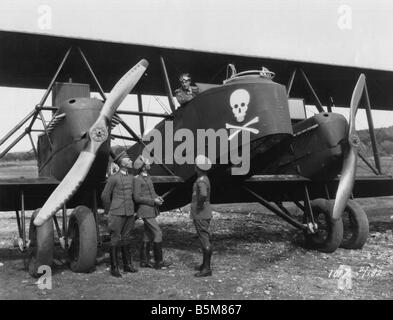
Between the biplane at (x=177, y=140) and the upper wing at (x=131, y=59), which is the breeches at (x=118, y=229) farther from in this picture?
the upper wing at (x=131, y=59)

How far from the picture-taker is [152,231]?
20.2 ft

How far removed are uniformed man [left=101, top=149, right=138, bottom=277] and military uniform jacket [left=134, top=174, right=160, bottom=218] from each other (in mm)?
99

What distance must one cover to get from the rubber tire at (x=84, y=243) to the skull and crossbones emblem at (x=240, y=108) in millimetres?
2193

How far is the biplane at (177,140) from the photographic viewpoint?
577cm

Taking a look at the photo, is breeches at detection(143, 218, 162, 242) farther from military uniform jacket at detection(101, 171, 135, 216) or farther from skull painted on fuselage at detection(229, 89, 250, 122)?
skull painted on fuselage at detection(229, 89, 250, 122)

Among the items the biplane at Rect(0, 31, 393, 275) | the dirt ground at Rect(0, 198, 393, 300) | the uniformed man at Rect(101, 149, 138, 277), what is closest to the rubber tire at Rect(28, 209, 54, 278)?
the biplane at Rect(0, 31, 393, 275)

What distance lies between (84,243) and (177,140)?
2.16 m

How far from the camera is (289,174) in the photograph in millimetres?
8133

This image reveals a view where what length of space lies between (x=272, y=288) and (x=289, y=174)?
333 cm

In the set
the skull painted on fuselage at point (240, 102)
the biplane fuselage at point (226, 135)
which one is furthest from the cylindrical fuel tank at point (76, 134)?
the skull painted on fuselage at point (240, 102)

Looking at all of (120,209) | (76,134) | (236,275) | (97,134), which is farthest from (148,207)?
(236,275)

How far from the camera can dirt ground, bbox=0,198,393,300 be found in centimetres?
493
